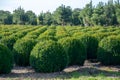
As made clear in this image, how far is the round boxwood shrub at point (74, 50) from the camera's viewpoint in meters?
15.6

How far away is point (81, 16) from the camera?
9325cm

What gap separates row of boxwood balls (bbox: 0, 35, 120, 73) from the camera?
12.9 meters

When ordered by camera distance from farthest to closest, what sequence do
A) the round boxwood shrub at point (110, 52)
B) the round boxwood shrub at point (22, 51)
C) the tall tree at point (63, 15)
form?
the tall tree at point (63, 15)
the round boxwood shrub at point (110, 52)
the round boxwood shrub at point (22, 51)

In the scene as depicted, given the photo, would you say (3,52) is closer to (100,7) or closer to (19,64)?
(19,64)

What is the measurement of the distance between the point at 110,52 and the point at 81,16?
7765cm

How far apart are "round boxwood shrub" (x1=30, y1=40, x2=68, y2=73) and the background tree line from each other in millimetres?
58393

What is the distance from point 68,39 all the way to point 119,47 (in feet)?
8.79

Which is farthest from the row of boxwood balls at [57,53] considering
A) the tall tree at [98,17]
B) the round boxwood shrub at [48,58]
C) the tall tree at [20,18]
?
the tall tree at [20,18]

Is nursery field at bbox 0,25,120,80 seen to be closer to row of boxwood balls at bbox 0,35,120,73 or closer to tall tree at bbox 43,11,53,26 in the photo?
row of boxwood balls at bbox 0,35,120,73

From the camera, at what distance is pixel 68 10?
9750cm

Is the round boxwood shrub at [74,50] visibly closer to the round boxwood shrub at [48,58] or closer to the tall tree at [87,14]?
the round boxwood shrub at [48,58]

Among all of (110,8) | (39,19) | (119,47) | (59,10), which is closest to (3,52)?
(119,47)

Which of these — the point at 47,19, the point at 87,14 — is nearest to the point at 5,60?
the point at 87,14

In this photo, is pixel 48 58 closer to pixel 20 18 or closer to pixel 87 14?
pixel 87 14
